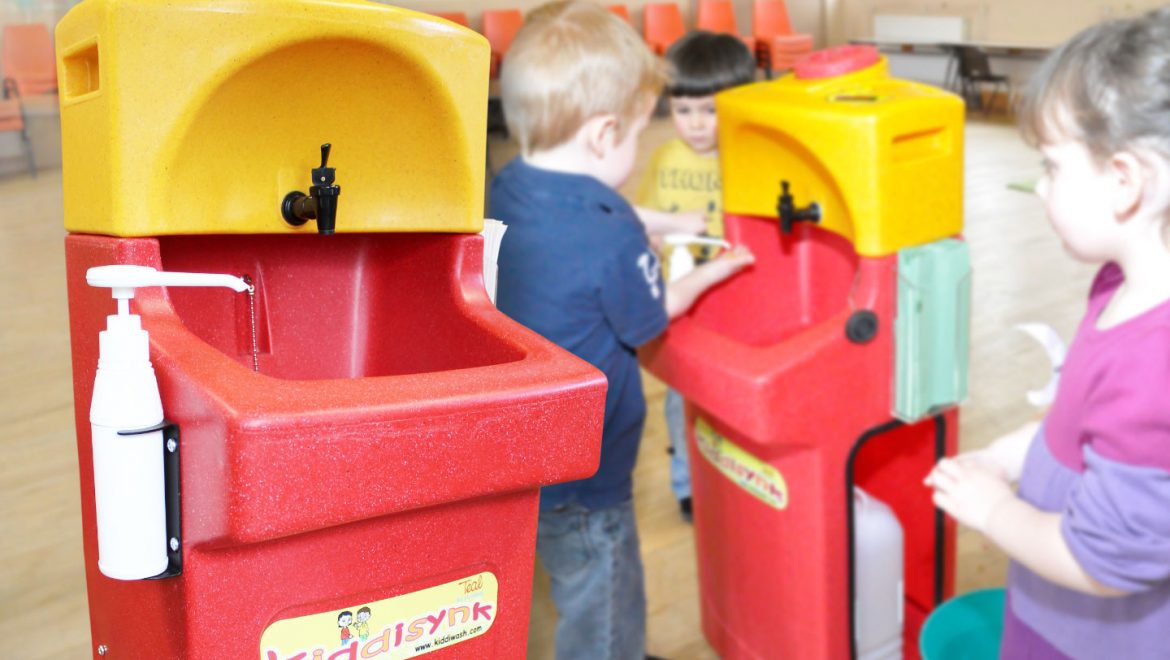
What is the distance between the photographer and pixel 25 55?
3584 mm

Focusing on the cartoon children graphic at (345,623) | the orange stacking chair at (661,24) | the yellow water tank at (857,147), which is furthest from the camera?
the orange stacking chair at (661,24)

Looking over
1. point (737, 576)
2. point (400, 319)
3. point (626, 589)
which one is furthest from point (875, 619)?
point (400, 319)

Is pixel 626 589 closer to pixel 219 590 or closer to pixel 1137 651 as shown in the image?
pixel 1137 651

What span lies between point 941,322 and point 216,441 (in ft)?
3.34

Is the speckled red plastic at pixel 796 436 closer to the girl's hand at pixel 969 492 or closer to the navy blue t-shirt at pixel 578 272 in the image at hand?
the navy blue t-shirt at pixel 578 272

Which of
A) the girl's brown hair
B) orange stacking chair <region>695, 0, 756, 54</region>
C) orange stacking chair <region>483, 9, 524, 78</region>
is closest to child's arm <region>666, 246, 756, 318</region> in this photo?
the girl's brown hair

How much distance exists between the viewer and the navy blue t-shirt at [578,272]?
1259 millimetres

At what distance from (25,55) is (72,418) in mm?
1897

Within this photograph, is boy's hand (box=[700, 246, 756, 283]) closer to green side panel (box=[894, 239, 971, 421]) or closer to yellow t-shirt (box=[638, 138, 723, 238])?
green side panel (box=[894, 239, 971, 421])

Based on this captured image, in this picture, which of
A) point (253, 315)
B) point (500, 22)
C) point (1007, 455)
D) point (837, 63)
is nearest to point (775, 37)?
point (500, 22)

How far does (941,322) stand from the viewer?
1420 mm

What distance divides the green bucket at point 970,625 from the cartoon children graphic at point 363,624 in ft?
2.92

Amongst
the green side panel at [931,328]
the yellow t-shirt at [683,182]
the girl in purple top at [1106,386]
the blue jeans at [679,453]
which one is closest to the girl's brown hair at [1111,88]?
the girl in purple top at [1106,386]

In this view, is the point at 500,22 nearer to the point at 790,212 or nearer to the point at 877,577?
the point at 790,212
